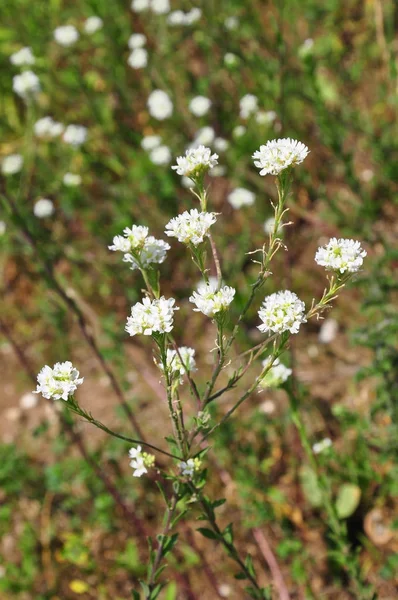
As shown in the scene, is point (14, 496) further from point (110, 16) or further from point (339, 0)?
point (339, 0)

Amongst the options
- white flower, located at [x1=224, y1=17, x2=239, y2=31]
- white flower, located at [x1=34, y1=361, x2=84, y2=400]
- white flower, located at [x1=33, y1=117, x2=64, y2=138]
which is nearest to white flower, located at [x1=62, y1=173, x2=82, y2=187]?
white flower, located at [x1=33, y1=117, x2=64, y2=138]

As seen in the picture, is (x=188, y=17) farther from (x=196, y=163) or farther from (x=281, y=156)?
(x=281, y=156)

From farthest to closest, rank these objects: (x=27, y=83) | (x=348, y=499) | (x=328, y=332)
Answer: (x=27, y=83)
(x=328, y=332)
(x=348, y=499)

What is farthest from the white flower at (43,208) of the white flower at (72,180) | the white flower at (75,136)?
the white flower at (75,136)

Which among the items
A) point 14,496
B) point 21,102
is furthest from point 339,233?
point 21,102

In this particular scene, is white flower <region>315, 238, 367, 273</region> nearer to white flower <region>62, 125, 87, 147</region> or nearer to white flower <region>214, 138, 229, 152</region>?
white flower <region>214, 138, 229, 152</region>

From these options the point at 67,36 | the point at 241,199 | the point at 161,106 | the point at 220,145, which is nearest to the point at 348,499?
the point at 241,199

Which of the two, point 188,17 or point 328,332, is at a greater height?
point 188,17
